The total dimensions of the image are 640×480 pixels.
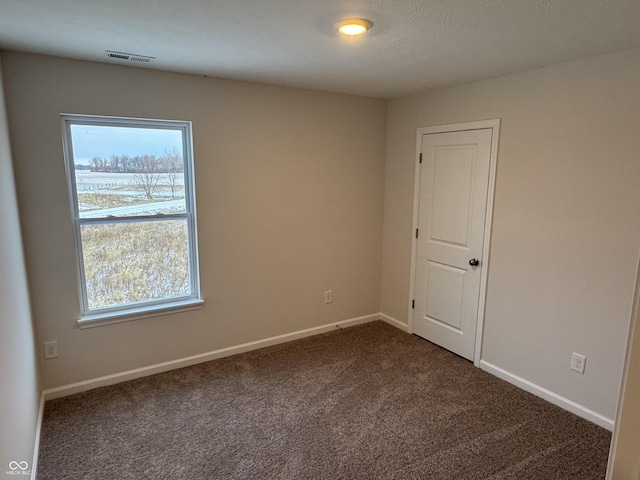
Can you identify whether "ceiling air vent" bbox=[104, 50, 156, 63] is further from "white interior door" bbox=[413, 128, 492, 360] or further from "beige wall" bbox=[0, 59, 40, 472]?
"white interior door" bbox=[413, 128, 492, 360]

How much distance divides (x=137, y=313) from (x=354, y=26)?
247 cm

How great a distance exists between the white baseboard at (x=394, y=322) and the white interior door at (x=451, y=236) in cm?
17

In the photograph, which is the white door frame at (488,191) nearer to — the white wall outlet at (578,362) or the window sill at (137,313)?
the white wall outlet at (578,362)

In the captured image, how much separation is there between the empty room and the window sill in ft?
0.06

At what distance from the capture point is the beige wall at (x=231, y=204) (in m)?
2.52

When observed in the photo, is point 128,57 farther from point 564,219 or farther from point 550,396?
point 550,396

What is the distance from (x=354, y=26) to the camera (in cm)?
188

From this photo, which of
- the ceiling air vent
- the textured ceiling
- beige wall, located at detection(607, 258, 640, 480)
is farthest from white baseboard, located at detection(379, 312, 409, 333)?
beige wall, located at detection(607, 258, 640, 480)

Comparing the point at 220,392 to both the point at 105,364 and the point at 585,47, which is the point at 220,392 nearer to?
the point at 105,364

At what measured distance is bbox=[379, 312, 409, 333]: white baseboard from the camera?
3.95 meters

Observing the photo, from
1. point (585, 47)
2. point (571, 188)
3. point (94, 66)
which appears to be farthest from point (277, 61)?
point (571, 188)

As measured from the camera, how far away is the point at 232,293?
10.9 ft

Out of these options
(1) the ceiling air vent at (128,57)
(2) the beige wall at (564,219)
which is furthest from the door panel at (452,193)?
(1) the ceiling air vent at (128,57)

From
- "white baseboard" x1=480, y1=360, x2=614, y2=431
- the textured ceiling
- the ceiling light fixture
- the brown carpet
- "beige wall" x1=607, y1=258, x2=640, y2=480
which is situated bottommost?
the brown carpet
